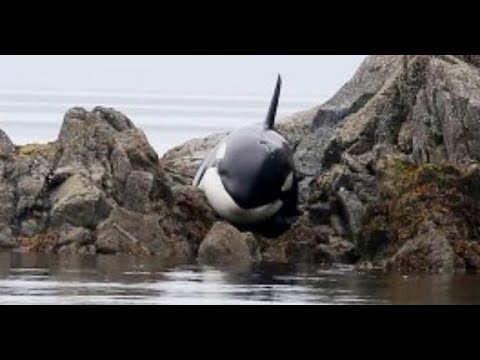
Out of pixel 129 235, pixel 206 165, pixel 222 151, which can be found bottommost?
pixel 129 235

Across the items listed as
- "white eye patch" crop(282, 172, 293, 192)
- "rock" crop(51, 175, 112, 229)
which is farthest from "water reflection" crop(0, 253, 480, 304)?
"white eye patch" crop(282, 172, 293, 192)

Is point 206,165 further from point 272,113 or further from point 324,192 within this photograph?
point 324,192

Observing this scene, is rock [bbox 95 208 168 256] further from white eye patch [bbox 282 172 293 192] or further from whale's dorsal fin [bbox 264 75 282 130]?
whale's dorsal fin [bbox 264 75 282 130]

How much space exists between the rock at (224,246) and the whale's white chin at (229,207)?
3.42ft

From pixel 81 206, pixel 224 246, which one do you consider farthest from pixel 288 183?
pixel 81 206

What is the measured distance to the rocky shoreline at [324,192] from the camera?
26.3m

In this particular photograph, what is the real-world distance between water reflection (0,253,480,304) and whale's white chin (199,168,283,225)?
107 inches

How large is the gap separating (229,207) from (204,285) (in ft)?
24.0

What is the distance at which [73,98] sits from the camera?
4203cm

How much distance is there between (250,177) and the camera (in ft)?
88.9

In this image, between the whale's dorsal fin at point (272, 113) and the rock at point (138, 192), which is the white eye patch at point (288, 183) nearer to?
the whale's dorsal fin at point (272, 113)

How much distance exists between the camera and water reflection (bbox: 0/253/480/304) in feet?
59.8
